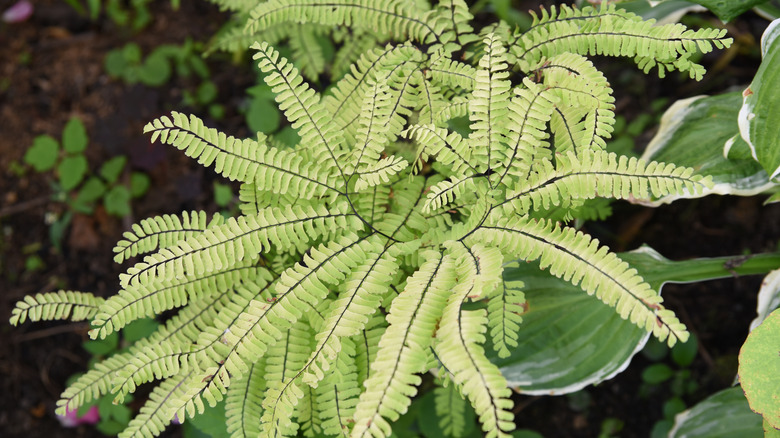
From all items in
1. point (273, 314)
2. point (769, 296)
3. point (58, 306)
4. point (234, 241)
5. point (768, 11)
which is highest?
point (768, 11)

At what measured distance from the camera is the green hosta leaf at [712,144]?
6.11 ft

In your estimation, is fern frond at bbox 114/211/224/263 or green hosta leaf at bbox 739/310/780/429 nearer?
green hosta leaf at bbox 739/310/780/429

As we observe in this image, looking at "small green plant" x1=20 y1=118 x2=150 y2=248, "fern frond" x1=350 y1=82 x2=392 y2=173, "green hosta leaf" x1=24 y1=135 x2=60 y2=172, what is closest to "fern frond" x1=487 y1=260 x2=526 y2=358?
"fern frond" x1=350 y1=82 x2=392 y2=173

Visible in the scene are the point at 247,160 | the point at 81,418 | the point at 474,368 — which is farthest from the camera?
the point at 81,418

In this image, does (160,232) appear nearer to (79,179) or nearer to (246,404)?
(246,404)

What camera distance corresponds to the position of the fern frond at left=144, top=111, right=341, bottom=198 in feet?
5.19

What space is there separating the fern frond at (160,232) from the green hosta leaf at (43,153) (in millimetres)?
1867

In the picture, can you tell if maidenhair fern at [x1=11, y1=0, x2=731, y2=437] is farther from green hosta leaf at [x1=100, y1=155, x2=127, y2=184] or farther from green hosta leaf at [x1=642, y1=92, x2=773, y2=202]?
green hosta leaf at [x1=100, y1=155, x2=127, y2=184]

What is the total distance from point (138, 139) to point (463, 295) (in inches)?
94.4

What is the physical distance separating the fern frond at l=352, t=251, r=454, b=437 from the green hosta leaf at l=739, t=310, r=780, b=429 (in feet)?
2.84

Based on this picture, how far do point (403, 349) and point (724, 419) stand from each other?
1.43m

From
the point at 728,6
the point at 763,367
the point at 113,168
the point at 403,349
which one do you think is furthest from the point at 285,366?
the point at 113,168

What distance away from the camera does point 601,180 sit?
4.81 feet

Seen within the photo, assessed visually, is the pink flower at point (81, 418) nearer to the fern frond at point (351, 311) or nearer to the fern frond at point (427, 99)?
the fern frond at point (351, 311)
